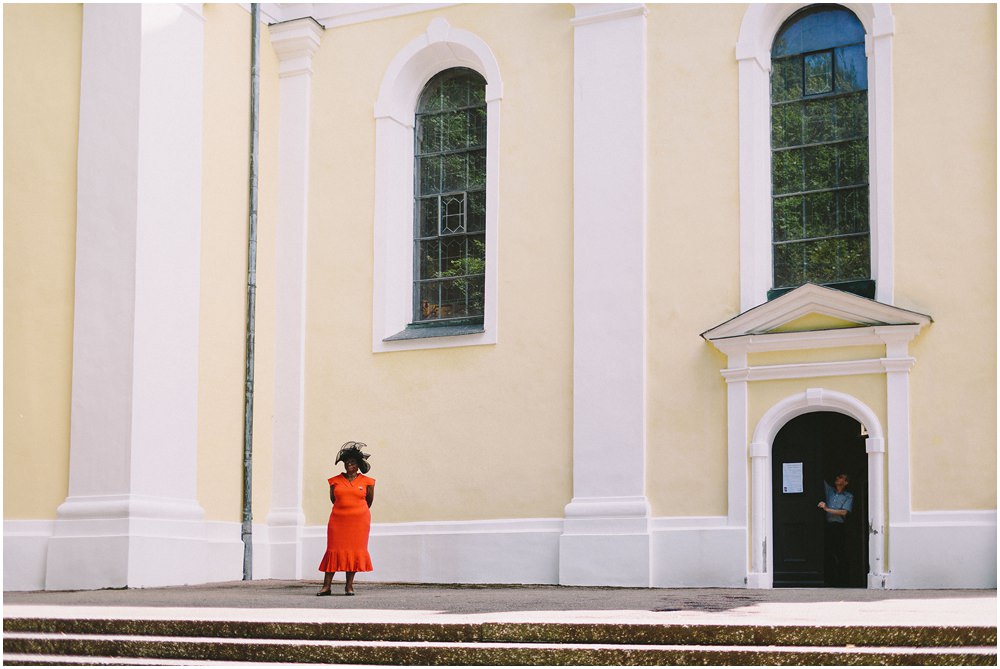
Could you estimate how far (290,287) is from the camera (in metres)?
17.9

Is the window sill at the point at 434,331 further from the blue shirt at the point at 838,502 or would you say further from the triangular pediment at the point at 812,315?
the blue shirt at the point at 838,502

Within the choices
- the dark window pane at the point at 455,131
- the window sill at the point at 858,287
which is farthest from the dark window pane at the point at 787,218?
the dark window pane at the point at 455,131

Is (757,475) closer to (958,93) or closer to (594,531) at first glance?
(594,531)

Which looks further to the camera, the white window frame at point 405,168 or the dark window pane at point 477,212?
the dark window pane at point 477,212

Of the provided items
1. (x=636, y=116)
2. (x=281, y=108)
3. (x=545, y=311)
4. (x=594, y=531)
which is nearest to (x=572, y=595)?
(x=594, y=531)

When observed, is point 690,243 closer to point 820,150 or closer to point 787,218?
point 787,218

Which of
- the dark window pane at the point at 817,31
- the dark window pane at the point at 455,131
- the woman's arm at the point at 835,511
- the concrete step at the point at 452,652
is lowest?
the concrete step at the point at 452,652

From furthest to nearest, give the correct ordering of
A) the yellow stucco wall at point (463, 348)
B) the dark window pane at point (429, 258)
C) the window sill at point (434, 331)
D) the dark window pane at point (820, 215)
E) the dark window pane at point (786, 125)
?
the dark window pane at point (429, 258), the window sill at point (434, 331), the yellow stucco wall at point (463, 348), the dark window pane at point (786, 125), the dark window pane at point (820, 215)

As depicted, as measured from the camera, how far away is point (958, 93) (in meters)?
14.9

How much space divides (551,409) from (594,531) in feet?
5.02

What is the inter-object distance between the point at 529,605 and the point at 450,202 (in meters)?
7.98

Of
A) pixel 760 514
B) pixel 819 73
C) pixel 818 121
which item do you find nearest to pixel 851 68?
pixel 819 73

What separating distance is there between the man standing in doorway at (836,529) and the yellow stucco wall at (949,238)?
875 mm

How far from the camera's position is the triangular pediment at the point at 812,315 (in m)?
14.8
